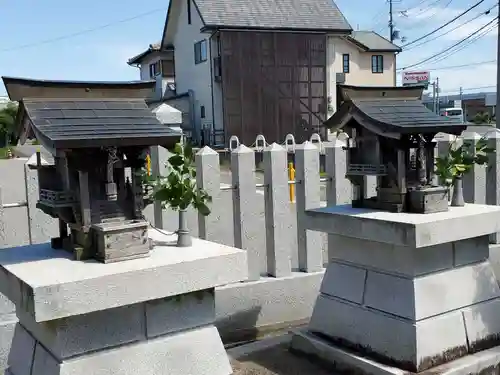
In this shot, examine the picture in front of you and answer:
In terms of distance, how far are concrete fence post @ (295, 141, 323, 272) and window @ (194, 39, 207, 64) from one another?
75.6 feet

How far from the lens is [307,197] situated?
600 cm

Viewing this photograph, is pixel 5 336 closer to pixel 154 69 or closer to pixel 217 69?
pixel 217 69

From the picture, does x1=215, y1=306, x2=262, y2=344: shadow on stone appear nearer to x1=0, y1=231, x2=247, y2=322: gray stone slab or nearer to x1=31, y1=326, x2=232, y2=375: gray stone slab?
x1=31, y1=326, x2=232, y2=375: gray stone slab

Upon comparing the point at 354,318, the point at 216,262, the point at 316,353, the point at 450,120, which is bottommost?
the point at 316,353

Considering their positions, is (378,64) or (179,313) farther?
(378,64)

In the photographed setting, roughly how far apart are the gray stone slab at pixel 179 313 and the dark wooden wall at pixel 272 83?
2378 cm

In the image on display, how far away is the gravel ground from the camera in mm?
4574

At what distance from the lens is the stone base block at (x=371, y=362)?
13.8 ft

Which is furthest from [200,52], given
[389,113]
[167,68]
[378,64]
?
[389,113]

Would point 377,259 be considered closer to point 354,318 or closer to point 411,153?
point 354,318

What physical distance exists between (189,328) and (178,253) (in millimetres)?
498

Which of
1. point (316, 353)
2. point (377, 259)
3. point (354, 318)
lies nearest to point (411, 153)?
point (377, 259)

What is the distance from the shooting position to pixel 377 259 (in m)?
4.50

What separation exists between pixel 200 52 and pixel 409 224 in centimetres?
2603
